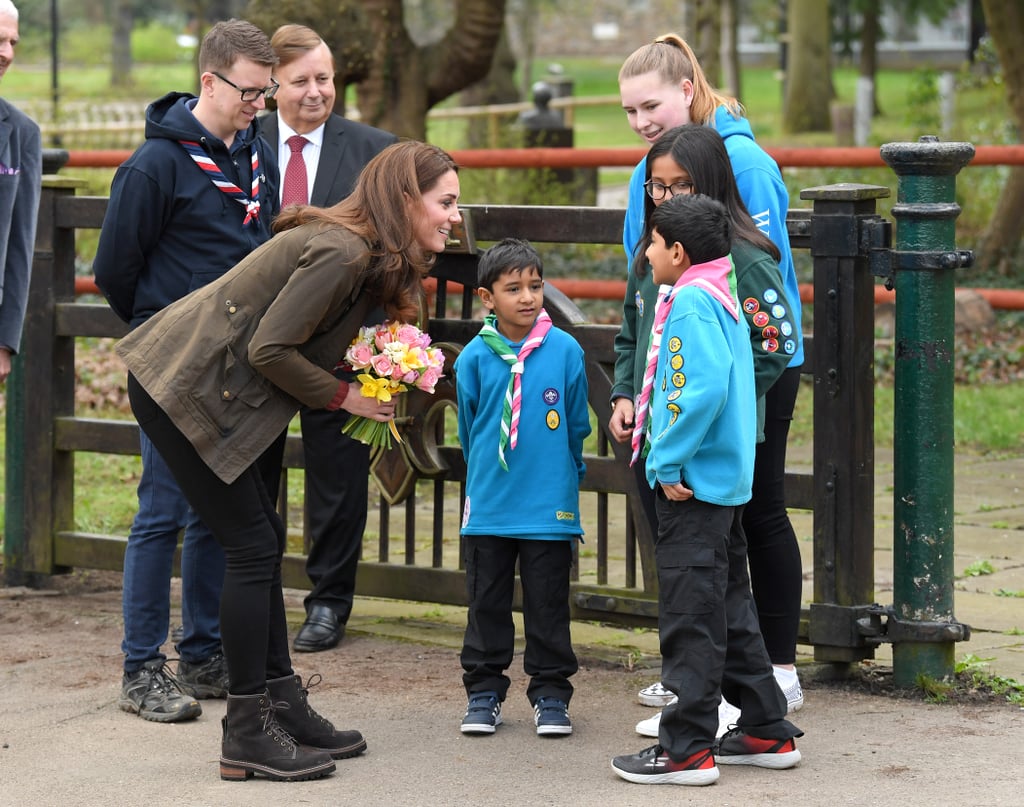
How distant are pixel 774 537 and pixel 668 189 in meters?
1.01

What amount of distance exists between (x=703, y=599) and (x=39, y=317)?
3116 millimetres

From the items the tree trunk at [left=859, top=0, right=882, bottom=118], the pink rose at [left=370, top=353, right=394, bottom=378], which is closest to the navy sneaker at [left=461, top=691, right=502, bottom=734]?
the pink rose at [left=370, top=353, right=394, bottom=378]

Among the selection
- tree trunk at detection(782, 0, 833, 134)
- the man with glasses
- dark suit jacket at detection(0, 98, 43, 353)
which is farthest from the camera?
tree trunk at detection(782, 0, 833, 134)

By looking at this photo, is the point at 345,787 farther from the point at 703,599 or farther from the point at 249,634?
the point at 703,599

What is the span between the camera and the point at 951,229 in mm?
4523

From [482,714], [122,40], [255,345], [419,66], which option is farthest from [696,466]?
[122,40]

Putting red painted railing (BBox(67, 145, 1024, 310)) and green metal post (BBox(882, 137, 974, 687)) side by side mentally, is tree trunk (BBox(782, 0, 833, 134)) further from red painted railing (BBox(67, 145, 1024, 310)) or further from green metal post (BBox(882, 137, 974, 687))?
green metal post (BBox(882, 137, 974, 687))

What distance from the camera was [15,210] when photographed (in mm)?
4930

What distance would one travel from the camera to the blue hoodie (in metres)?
4.18

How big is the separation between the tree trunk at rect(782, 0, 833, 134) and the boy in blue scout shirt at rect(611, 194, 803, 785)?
94.6ft

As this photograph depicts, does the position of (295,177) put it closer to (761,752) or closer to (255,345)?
(255,345)

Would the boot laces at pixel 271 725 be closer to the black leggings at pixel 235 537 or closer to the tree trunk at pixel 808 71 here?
the black leggings at pixel 235 537

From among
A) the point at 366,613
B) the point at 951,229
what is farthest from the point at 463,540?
the point at 951,229

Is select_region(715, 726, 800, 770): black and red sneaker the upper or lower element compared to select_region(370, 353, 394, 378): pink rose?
lower
